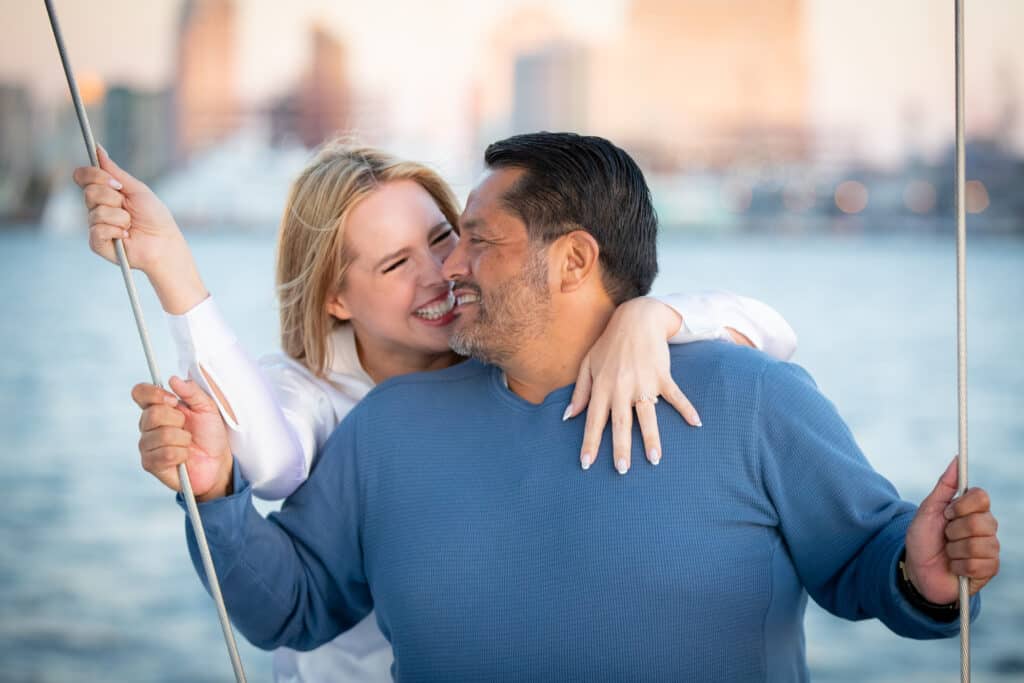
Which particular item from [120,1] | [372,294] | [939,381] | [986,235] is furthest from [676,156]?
[372,294]

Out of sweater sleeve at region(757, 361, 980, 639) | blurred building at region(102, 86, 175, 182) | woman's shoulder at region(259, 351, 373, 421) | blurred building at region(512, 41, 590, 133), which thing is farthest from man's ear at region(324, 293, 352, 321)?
blurred building at region(512, 41, 590, 133)

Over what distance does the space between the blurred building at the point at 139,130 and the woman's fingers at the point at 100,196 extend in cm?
3389

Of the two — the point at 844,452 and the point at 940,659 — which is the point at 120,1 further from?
the point at 844,452

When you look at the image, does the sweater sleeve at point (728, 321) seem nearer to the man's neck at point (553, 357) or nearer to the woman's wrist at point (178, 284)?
the man's neck at point (553, 357)

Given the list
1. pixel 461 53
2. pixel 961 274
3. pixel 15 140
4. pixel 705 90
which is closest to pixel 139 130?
pixel 15 140

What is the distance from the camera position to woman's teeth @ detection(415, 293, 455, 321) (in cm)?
227

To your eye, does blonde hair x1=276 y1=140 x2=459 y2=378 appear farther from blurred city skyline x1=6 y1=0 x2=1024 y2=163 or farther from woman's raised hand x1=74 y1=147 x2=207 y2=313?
blurred city skyline x1=6 y1=0 x2=1024 y2=163

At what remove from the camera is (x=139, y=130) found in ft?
118

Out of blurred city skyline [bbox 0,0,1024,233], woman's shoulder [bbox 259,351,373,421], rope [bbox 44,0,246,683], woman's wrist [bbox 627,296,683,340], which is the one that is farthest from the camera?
blurred city skyline [bbox 0,0,1024,233]

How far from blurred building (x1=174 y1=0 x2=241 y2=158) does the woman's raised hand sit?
38.4m

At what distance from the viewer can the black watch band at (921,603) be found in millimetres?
1647

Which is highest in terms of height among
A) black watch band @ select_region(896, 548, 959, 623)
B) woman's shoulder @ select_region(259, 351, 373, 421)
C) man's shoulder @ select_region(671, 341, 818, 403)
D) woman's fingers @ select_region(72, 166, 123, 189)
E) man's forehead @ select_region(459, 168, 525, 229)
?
woman's fingers @ select_region(72, 166, 123, 189)

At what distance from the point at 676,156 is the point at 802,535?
1523 inches

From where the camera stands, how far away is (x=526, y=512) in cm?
186
